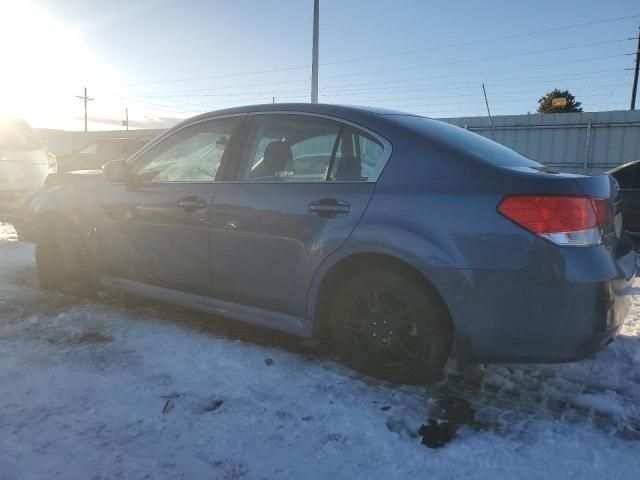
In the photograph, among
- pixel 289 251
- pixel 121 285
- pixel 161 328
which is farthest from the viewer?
pixel 121 285

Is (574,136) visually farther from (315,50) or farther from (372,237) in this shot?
(372,237)

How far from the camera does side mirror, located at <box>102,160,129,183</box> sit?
386cm

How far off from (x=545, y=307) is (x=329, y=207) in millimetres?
1233

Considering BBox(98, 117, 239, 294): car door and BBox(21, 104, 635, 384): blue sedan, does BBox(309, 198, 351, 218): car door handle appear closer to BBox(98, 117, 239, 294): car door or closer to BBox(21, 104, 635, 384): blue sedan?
BBox(21, 104, 635, 384): blue sedan

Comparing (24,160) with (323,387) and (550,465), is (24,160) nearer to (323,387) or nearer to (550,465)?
(323,387)

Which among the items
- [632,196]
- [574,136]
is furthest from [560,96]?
[632,196]

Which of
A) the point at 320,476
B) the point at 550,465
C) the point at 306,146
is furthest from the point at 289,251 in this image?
the point at 550,465

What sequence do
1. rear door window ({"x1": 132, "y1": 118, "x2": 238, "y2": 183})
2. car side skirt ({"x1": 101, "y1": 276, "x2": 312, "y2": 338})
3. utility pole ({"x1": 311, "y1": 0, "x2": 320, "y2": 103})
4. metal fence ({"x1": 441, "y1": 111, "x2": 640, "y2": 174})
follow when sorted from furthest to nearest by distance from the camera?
1. metal fence ({"x1": 441, "y1": 111, "x2": 640, "y2": 174})
2. utility pole ({"x1": 311, "y1": 0, "x2": 320, "y2": 103})
3. rear door window ({"x1": 132, "y1": 118, "x2": 238, "y2": 183})
4. car side skirt ({"x1": 101, "y1": 276, "x2": 312, "y2": 338})

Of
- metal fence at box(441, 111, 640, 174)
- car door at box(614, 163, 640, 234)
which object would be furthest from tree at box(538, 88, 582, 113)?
car door at box(614, 163, 640, 234)

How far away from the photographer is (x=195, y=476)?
79.8 inches

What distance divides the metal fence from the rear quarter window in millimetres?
15479

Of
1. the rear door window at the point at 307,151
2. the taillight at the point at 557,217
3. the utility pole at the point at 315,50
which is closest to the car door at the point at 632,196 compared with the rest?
the taillight at the point at 557,217

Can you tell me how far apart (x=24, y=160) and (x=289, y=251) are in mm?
7184

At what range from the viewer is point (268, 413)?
2.51 metres
